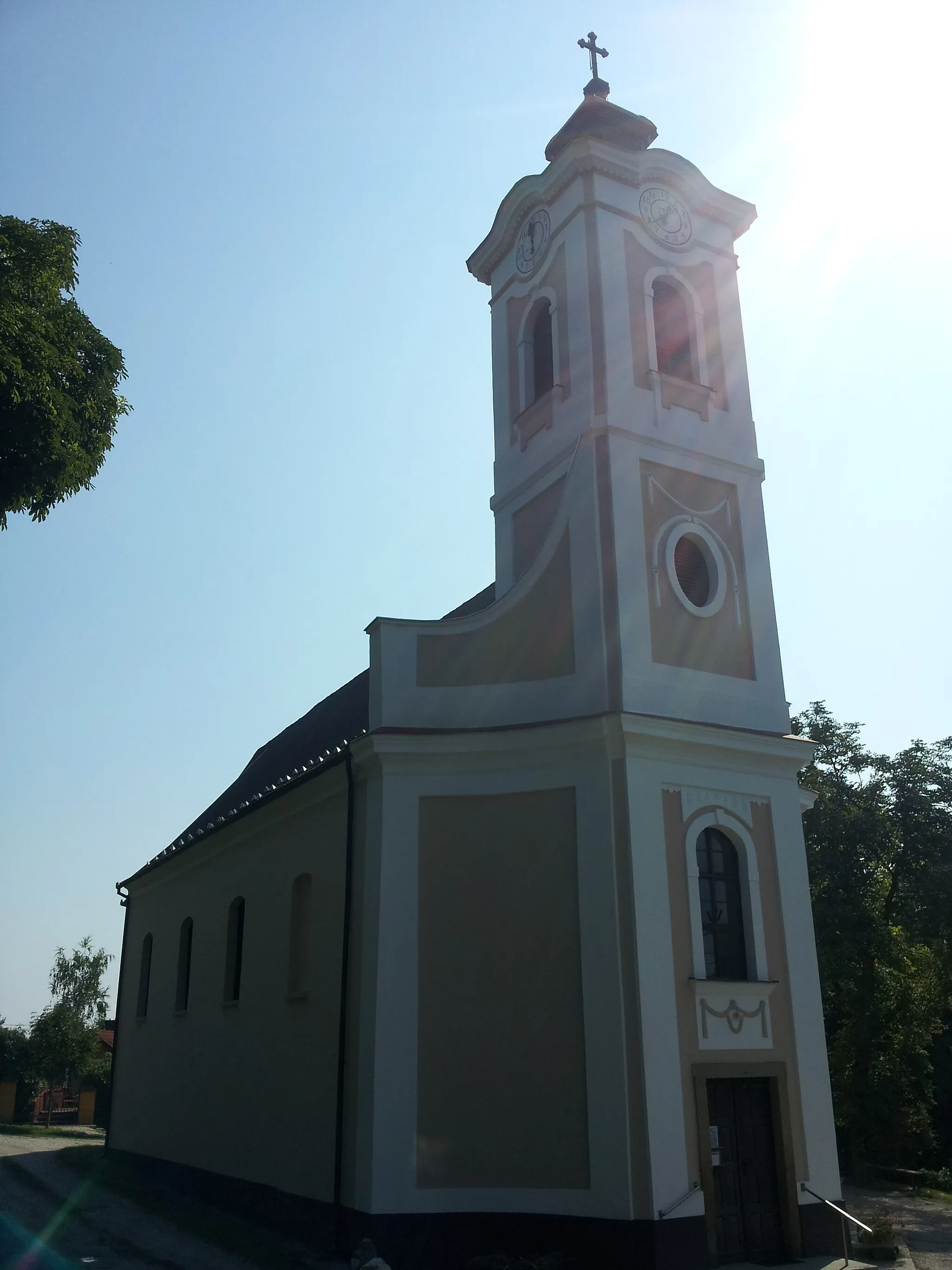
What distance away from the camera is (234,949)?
18.8m

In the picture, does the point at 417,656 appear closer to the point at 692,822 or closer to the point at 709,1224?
the point at 692,822

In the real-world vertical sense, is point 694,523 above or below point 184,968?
above

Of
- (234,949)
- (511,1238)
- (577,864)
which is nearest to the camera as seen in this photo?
(511,1238)

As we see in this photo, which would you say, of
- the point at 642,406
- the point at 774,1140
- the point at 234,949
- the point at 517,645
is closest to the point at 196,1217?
the point at 234,949

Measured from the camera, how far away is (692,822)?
1362cm

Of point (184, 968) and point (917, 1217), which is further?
point (184, 968)

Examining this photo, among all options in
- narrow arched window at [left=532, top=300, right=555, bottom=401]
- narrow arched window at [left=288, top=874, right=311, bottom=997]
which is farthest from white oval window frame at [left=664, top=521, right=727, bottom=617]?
narrow arched window at [left=288, top=874, right=311, bottom=997]

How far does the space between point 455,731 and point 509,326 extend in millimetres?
7958

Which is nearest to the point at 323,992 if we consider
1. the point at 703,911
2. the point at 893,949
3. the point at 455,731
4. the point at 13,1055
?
the point at 455,731

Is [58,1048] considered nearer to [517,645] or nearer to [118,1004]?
[118,1004]

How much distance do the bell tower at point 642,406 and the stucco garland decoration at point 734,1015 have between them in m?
3.61

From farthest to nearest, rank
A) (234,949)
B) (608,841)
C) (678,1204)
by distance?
1. (234,949)
2. (608,841)
3. (678,1204)

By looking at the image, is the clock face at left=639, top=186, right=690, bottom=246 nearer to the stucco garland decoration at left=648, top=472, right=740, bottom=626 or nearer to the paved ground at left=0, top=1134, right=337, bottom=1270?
the stucco garland decoration at left=648, top=472, right=740, bottom=626

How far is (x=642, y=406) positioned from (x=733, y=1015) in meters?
8.37
